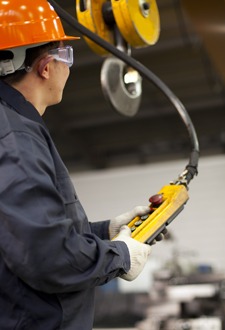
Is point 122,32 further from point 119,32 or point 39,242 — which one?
point 39,242

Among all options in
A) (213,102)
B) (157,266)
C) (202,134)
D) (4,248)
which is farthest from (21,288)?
(202,134)

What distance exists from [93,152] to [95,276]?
22.5 feet

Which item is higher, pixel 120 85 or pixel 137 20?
pixel 137 20

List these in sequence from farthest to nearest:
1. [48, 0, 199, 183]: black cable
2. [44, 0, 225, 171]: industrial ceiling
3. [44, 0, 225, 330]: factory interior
A: [44, 0, 225, 171]: industrial ceiling → [44, 0, 225, 330]: factory interior → [48, 0, 199, 183]: black cable

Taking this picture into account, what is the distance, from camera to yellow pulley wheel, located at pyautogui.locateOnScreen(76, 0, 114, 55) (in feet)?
5.98

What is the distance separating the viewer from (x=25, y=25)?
1137mm

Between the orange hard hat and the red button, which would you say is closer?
the orange hard hat

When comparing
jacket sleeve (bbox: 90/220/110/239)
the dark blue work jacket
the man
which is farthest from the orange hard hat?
jacket sleeve (bbox: 90/220/110/239)

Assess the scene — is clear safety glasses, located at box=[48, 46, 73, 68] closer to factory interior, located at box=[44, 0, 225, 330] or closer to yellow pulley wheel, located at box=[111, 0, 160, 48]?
yellow pulley wheel, located at box=[111, 0, 160, 48]

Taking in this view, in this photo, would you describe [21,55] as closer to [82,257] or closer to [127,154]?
[82,257]

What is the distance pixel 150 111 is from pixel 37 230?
6022 millimetres

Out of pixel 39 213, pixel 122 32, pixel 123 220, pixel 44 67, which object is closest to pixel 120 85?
pixel 122 32

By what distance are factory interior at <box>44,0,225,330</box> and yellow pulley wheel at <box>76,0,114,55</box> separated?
2.06 m

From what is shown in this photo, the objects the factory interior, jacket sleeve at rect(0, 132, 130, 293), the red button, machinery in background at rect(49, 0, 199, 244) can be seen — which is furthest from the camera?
the factory interior
